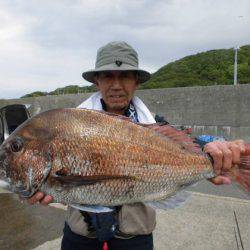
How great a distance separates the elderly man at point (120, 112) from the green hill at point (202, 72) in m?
23.0

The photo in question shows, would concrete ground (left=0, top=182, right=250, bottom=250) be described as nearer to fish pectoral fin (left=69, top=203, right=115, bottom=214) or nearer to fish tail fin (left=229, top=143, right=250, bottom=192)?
fish tail fin (left=229, top=143, right=250, bottom=192)

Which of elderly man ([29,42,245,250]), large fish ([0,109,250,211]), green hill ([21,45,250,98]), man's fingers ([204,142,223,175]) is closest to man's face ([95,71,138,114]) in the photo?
elderly man ([29,42,245,250])

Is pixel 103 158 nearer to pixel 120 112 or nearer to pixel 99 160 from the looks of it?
pixel 99 160

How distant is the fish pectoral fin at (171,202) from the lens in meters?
2.32

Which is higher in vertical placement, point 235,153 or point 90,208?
point 235,153

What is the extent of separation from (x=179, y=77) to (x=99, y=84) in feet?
99.6

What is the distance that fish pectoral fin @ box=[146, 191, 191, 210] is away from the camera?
2324 mm

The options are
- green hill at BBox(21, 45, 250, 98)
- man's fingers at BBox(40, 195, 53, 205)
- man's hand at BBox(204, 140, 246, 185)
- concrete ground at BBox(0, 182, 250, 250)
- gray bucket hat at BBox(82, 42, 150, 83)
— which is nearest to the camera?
man's fingers at BBox(40, 195, 53, 205)

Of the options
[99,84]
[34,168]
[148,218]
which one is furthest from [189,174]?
[99,84]

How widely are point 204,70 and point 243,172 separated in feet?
106

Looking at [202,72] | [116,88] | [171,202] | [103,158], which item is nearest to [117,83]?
[116,88]

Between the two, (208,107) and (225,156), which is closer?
(225,156)

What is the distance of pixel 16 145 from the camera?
2359 mm

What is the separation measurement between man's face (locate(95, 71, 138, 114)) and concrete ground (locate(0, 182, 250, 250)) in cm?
231
